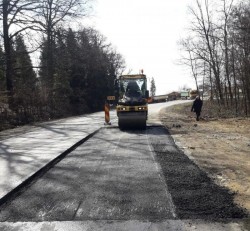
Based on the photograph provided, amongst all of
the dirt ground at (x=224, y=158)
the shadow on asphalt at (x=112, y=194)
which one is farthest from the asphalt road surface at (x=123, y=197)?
the dirt ground at (x=224, y=158)

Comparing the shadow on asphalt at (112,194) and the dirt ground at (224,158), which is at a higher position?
the shadow on asphalt at (112,194)

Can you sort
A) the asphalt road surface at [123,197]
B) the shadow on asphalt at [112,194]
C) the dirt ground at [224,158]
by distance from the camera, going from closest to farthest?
1. the asphalt road surface at [123,197]
2. the shadow on asphalt at [112,194]
3. the dirt ground at [224,158]

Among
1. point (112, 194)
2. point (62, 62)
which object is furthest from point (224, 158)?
point (62, 62)

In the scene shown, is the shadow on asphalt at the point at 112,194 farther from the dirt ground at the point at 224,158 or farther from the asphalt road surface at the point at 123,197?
the dirt ground at the point at 224,158

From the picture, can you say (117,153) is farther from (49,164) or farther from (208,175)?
(208,175)

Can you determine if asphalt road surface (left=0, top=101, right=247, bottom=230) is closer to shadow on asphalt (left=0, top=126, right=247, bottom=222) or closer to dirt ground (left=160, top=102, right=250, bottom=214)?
shadow on asphalt (left=0, top=126, right=247, bottom=222)

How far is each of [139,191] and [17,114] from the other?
21.5m

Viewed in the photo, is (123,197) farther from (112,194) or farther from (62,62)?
(62,62)

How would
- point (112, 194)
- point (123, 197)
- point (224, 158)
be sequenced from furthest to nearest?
point (224, 158), point (112, 194), point (123, 197)

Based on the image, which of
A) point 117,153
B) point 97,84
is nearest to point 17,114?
point 117,153

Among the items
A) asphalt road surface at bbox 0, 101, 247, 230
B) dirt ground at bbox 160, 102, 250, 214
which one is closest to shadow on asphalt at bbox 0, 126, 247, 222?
asphalt road surface at bbox 0, 101, 247, 230

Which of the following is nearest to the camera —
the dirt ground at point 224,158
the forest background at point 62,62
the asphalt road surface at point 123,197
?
the asphalt road surface at point 123,197

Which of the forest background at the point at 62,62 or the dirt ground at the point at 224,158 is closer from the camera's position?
the dirt ground at the point at 224,158

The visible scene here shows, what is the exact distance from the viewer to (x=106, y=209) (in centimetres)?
627
